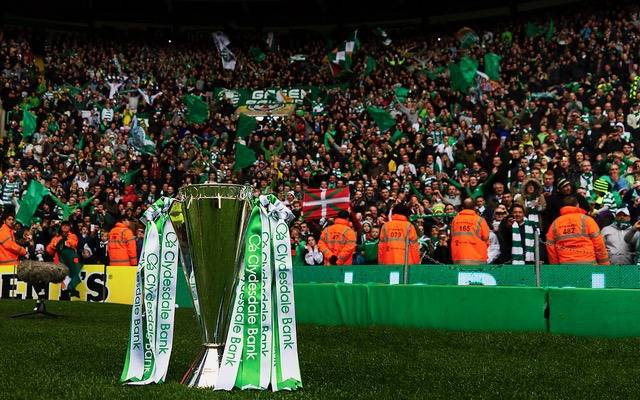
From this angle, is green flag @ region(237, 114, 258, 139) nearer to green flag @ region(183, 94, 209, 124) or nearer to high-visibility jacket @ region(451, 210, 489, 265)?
green flag @ region(183, 94, 209, 124)

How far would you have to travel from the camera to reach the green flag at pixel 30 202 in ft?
82.9

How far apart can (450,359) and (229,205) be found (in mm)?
3179

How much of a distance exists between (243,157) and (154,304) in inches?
816

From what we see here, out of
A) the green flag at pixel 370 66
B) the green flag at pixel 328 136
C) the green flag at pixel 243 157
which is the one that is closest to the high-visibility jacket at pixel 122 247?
the green flag at pixel 243 157

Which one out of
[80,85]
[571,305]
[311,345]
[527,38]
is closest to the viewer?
[311,345]

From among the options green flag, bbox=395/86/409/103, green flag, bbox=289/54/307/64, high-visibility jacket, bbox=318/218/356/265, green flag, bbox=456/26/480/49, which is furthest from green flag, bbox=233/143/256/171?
high-visibility jacket, bbox=318/218/356/265

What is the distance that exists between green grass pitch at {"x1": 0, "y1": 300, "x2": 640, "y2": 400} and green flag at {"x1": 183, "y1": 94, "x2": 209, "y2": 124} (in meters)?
19.6

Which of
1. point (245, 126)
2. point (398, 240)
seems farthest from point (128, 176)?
point (398, 240)

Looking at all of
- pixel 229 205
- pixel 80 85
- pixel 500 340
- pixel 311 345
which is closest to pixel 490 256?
pixel 500 340

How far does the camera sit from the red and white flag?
19.4m

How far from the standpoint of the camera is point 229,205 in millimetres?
6031

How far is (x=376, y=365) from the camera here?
7496 mm

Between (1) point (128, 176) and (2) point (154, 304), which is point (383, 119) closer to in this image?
(1) point (128, 176)

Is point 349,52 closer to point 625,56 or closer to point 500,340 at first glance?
point 625,56
